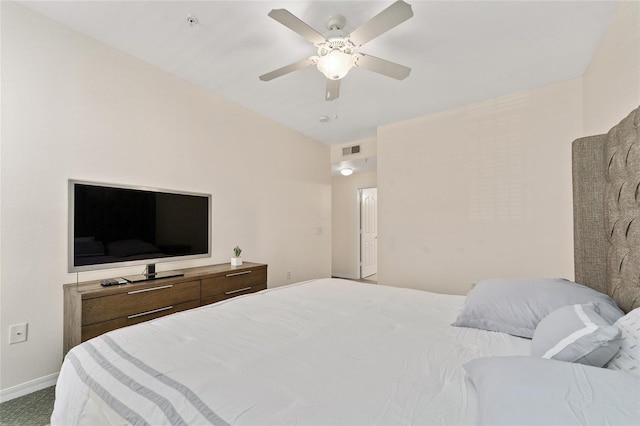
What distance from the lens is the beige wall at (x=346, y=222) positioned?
606 centimetres

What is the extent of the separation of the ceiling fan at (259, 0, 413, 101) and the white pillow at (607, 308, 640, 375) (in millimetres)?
1645

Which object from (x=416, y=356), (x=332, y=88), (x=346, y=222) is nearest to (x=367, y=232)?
(x=346, y=222)

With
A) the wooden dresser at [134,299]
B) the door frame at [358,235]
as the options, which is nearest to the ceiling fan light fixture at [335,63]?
the wooden dresser at [134,299]

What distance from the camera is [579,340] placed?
883 mm

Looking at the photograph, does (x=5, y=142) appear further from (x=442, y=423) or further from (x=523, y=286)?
(x=523, y=286)

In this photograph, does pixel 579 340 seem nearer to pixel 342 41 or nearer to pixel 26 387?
pixel 342 41

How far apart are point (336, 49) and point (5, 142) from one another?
2304mm

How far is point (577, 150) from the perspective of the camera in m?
1.67

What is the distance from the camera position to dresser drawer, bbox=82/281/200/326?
1961mm

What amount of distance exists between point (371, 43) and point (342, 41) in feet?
1.75

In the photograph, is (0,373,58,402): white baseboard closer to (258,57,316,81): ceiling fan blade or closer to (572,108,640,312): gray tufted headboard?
(258,57,316,81): ceiling fan blade

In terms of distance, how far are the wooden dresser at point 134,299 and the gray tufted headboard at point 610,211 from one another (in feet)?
8.94

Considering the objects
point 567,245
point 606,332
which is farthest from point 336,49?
point 567,245

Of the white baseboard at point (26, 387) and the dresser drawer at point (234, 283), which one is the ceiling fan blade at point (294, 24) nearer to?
the dresser drawer at point (234, 283)
